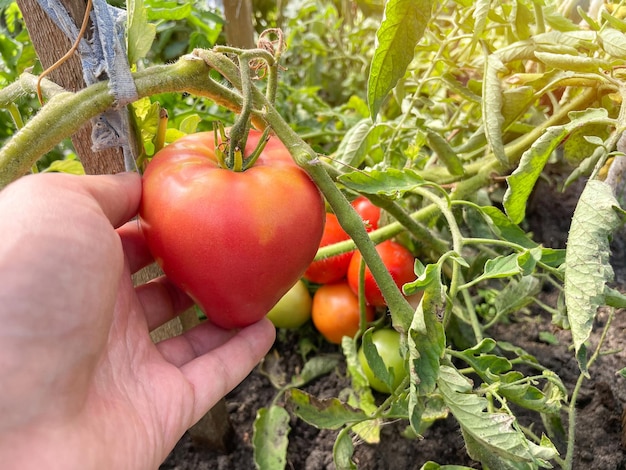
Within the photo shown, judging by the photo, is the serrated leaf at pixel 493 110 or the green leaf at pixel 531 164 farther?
the serrated leaf at pixel 493 110

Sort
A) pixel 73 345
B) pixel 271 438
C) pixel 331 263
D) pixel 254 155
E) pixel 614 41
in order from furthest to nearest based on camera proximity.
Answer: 1. pixel 331 263
2. pixel 271 438
3. pixel 614 41
4. pixel 254 155
5. pixel 73 345

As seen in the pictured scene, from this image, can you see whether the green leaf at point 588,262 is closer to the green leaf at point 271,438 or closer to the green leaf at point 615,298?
the green leaf at point 615,298

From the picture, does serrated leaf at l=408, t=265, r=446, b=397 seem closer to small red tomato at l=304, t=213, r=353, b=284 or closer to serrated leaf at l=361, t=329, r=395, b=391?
serrated leaf at l=361, t=329, r=395, b=391

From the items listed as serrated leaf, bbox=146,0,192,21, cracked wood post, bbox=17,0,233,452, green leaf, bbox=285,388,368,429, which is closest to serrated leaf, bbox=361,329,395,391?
green leaf, bbox=285,388,368,429

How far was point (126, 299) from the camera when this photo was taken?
0.66 meters

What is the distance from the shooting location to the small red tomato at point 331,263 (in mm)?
960

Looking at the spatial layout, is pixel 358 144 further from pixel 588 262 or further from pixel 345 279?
pixel 588 262

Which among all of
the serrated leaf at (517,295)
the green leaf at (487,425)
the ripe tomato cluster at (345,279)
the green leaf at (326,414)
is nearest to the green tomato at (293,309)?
the ripe tomato cluster at (345,279)

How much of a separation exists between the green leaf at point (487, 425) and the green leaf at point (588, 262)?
0.37ft

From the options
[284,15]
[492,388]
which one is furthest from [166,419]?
[284,15]

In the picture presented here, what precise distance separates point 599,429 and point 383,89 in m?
0.70

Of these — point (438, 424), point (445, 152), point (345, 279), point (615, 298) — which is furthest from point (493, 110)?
point (438, 424)

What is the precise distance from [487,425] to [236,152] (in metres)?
0.40

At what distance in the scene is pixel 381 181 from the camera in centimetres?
61
